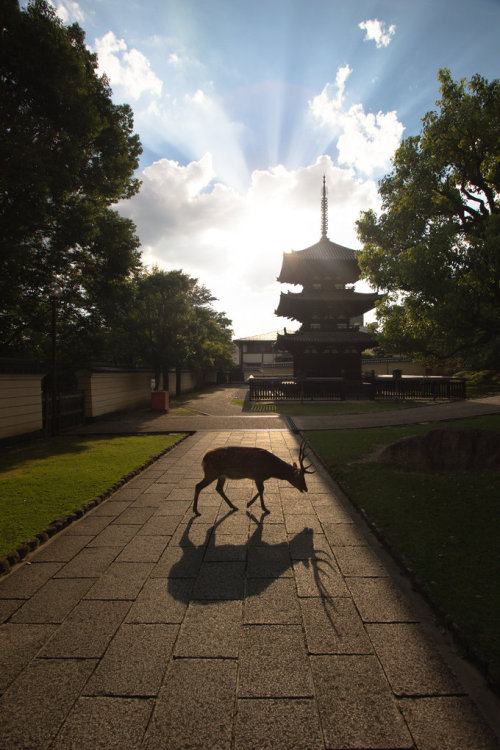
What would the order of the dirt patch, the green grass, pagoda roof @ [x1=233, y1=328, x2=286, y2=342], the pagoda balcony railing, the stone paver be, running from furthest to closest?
pagoda roof @ [x1=233, y1=328, x2=286, y2=342]
the pagoda balcony railing
the green grass
the dirt patch
the stone paver

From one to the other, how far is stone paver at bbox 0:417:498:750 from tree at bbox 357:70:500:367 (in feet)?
20.0

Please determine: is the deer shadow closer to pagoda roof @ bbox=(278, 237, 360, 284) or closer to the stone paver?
the stone paver

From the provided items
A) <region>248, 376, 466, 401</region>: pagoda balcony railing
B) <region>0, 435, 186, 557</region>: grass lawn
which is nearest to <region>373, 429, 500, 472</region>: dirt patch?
<region>0, 435, 186, 557</region>: grass lawn

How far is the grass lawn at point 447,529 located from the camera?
9.20ft

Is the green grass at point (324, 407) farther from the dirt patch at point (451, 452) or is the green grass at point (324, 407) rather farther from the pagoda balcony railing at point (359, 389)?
the dirt patch at point (451, 452)

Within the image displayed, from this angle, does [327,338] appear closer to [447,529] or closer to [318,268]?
[318,268]

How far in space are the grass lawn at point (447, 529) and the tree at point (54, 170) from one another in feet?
36.7

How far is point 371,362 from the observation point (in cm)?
4309

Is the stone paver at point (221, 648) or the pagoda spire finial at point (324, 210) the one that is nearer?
the stone paver at point (221, 648)

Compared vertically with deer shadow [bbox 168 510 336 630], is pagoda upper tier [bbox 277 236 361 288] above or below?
above

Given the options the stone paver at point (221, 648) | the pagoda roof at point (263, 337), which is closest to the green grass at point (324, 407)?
the stone paver at point (221, 648)

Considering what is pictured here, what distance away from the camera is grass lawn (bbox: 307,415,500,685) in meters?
2.80

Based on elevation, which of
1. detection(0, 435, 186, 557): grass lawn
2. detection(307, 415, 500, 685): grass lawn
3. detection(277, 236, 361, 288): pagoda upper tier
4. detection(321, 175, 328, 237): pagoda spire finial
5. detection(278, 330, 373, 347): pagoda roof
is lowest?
detection(0, 435, 186, 557): grass lawn

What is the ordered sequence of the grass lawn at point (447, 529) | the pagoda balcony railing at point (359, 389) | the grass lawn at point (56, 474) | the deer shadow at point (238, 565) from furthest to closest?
1. the pagoda balcony railing at point (359, 389)
2. the grass lawn at point (56, 474)
3. the deer shadow at point (238, 565)
4. the grass lawn at point (447, 529)
